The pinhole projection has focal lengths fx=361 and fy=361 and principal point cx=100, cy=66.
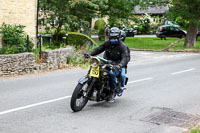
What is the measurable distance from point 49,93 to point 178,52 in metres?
19.8

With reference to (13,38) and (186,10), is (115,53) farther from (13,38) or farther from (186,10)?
(186,10)

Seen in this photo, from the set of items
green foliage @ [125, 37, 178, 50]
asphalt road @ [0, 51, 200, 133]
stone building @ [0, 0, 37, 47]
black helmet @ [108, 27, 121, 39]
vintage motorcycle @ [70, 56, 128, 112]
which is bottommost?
asphalt road @ [0, 51, 200, 133]

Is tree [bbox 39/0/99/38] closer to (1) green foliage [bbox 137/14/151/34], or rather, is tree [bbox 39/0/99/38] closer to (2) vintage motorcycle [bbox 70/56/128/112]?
(2) vintage motorcycle [bbox 70/56/128/112]

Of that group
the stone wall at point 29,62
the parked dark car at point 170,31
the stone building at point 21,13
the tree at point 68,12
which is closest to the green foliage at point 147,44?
the parked dark car at point 170,31

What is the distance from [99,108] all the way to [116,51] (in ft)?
4.75

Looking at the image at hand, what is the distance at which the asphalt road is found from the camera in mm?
6668

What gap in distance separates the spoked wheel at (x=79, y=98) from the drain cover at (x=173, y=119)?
141 cm

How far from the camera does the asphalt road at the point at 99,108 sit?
21.9 feet

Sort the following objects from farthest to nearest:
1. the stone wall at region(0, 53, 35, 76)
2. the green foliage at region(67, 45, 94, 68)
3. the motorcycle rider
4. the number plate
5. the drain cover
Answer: the green foliage at region(67, 45, 94, 68) → the stone wall at region(0, 53, 35, 76) → the motorcycle rider → the number plate → the drain cover

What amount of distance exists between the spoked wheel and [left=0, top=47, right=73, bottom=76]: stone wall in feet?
21.2

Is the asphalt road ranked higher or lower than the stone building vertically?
lower

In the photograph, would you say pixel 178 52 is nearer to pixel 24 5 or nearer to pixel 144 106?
pixel 24 5

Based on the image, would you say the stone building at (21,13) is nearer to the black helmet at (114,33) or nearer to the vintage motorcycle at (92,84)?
the black helmet at (114,33)

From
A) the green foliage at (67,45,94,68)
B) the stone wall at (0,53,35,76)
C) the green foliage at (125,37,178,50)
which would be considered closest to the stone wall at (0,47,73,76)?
the stone wall at (0,53,35,76)
